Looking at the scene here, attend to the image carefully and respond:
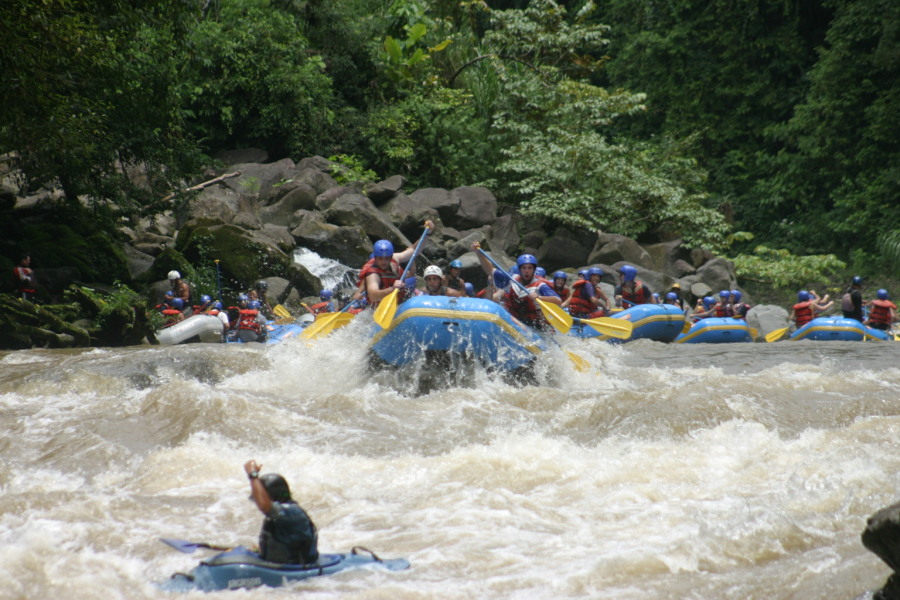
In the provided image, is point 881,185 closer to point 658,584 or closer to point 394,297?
point 394,297

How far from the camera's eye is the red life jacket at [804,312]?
1210 cm

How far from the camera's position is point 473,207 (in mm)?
19047

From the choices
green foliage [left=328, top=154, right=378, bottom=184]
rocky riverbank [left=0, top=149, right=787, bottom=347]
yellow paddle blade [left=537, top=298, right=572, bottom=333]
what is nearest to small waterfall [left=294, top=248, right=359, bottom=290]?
rocky riverbank [left=0, top=149, right=787, bottom=347]

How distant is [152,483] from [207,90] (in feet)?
56.2

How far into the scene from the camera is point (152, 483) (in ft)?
14.2

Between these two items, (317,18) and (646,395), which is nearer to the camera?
(646,395)

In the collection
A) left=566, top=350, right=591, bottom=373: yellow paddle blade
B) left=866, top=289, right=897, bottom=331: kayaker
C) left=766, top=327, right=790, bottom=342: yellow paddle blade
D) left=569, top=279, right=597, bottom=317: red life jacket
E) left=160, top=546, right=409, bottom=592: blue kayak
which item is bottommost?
left=766, top=327, right=790, bottom=342: yellow paddle blade

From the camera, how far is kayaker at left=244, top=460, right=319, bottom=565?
2.90m

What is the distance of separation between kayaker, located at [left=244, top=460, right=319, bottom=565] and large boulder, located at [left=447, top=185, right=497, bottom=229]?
15972mm

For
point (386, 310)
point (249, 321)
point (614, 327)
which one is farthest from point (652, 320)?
point (249, 321)

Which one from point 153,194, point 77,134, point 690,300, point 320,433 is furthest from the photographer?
point 690,300

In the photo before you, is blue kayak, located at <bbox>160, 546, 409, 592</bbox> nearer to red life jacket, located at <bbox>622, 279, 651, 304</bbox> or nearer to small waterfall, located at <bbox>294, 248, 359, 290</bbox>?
red life jacket, located at <bbox>622, 279, 651, 304</bbox>

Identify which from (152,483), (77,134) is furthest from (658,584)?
(77,134)

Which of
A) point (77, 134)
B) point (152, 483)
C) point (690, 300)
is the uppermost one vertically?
point (77, 134)
